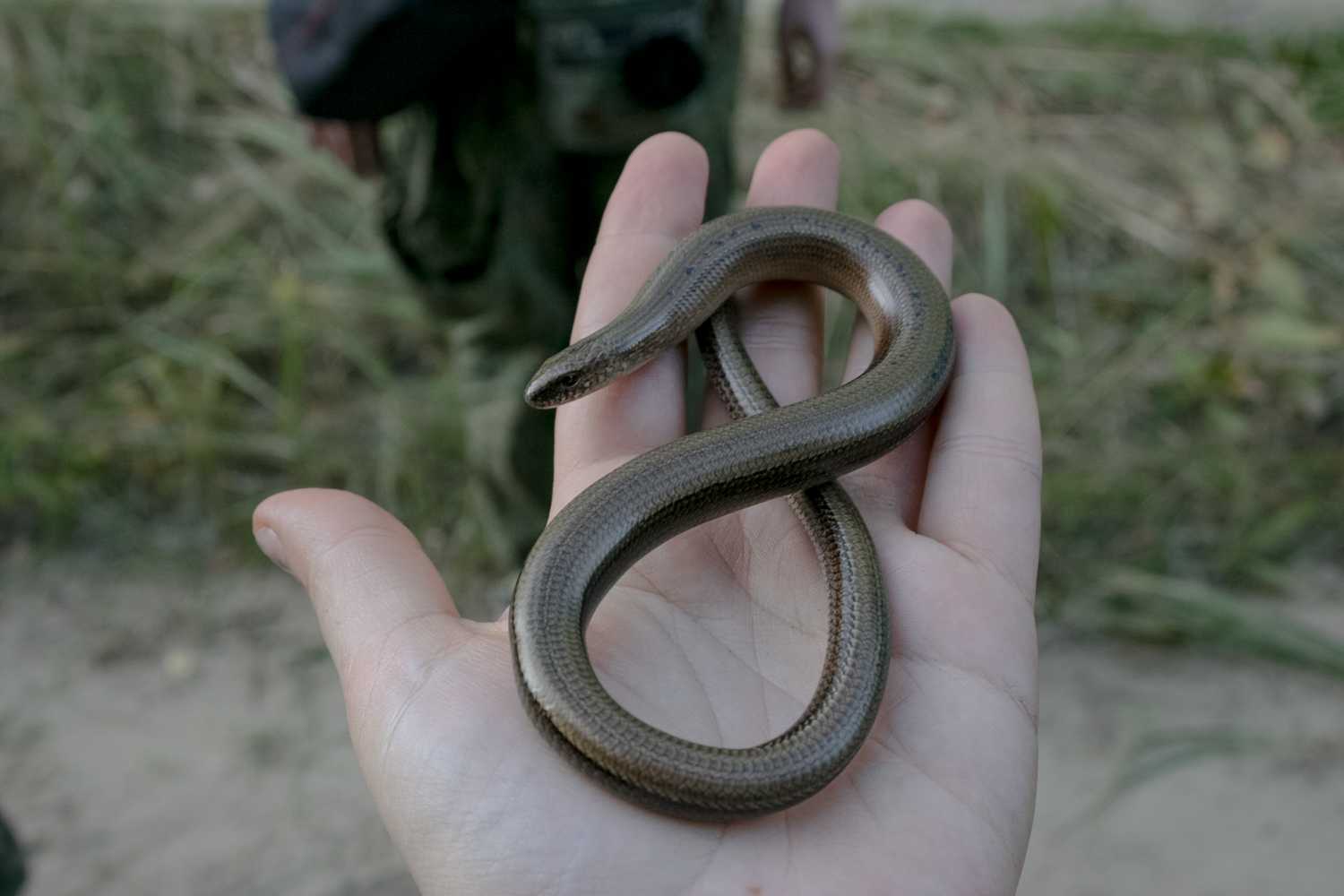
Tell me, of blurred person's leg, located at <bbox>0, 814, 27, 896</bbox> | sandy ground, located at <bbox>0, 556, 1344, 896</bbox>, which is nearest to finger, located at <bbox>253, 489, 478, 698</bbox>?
A: blurred person's leg, located at <bbox>0, 814, 27, 896</bbox>

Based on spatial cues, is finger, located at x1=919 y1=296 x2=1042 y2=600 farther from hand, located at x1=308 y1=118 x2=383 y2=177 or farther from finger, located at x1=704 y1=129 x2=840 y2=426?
hand, located at x1=308 y1=118 x2=383 y2=177

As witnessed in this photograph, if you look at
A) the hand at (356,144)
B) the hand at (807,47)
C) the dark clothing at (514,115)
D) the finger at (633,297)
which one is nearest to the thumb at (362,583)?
the finger at (633,297)

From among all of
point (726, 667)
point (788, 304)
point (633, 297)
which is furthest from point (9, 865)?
point (788, 304)

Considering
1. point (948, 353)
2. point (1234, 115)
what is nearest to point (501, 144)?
point (948, 353)

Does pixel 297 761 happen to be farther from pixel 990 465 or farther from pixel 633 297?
pixel 990 465

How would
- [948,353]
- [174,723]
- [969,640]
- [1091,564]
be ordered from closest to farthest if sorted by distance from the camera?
[969,640], [948,353], [174,723], [1091,564]

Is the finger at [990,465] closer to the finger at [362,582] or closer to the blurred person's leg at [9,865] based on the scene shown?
the finger at [362,582]

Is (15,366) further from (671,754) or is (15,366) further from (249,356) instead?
(671,754)
